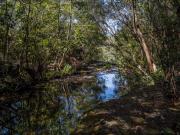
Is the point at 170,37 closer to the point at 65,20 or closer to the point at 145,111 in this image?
the point at 145,111

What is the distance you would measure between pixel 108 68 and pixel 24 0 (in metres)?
21.2

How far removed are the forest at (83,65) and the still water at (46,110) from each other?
5 cm

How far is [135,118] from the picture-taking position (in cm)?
1277

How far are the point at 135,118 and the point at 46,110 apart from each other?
816 centimetres

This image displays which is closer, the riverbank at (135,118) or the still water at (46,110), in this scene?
the riverbank at (135,118)

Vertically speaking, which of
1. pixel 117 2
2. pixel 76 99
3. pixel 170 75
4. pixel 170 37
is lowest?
pixel 76 99

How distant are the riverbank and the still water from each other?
1501 millimetres

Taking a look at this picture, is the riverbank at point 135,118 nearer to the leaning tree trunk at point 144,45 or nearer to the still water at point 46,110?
the still water at point 46,110

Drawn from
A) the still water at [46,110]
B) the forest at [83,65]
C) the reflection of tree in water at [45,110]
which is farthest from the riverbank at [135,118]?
the reflection of tree in water at [45,110]

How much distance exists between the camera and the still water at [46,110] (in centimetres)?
1542

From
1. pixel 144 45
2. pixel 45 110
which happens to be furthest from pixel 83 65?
pixel 45 110

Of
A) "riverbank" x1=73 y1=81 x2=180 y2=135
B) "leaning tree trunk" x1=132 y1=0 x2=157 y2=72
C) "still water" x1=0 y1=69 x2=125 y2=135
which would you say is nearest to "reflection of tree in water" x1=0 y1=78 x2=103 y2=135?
"still water" x1=0 y1=69 x2=125 y2=135

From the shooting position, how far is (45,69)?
36.1m

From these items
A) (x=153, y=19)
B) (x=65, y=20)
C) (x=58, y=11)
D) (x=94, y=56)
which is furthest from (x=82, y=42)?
(x=153, y=19)
